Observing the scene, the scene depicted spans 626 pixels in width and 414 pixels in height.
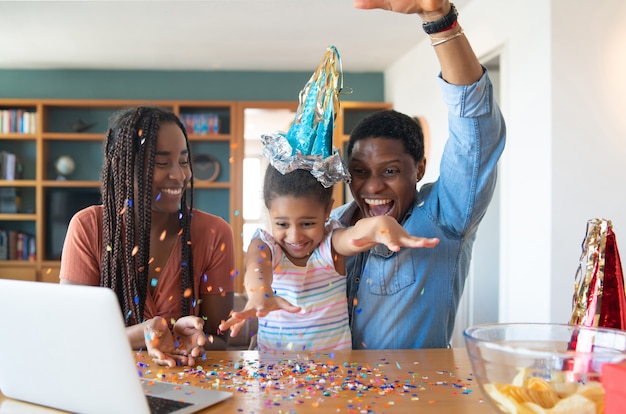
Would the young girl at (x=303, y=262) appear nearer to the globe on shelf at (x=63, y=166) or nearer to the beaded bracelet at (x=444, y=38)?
the beaded bracelet at (x=444, y=38)

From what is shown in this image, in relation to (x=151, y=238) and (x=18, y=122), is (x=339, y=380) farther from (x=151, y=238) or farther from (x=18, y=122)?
(x=18, y=122)

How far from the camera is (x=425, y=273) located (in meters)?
1.87

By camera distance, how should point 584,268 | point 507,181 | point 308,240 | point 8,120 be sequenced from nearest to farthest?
point 584,268
point 308,240
point 507,181
point 8,120

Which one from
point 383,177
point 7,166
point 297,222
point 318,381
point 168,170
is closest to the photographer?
point 318,381

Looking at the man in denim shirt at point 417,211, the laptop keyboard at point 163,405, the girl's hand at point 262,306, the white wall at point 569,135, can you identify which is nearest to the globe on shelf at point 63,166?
the white wall at point 569,135

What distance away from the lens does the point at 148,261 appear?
204 cm

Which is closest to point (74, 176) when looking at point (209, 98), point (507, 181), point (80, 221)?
point (209, 98)

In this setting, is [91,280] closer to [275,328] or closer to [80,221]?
[80,221]

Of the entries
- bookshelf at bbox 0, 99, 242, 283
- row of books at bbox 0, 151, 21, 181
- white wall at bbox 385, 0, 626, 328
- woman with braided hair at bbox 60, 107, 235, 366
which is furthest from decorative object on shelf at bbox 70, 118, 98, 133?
woman with braided hair at bbox 60, 107, 235, 366

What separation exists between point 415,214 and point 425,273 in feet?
0.61

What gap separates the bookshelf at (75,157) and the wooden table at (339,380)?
17.7ft

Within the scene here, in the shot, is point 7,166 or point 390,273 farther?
point 7,166

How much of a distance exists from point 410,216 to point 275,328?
1.75ft

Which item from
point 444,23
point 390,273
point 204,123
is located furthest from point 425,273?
point 204,123
